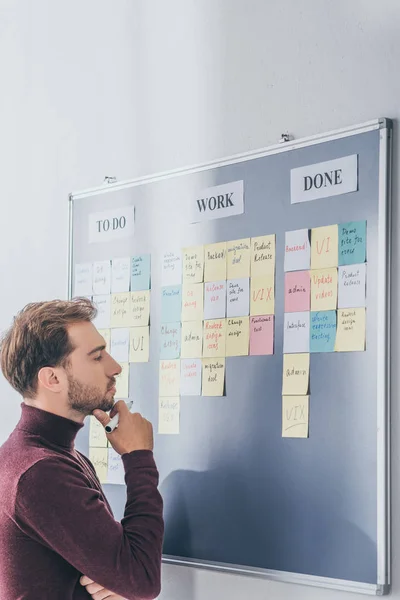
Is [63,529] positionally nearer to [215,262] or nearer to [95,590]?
[95,590]

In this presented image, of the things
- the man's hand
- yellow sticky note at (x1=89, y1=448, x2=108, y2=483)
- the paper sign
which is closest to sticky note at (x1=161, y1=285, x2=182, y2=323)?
the paper sign

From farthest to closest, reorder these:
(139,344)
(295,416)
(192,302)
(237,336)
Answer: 1. (139,344)
2. (192,302)
3. (237,336)
4. (295,416)

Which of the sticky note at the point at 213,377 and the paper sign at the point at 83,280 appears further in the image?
the paper sign at the point at 83,280

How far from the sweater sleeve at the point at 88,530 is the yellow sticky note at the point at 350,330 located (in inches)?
19.7

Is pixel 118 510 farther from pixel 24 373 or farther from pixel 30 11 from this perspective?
pixel 30 11

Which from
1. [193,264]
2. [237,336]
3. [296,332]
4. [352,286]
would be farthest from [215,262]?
[352,286]

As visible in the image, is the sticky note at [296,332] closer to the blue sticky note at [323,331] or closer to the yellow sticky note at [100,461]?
the blue sticky note at [323,331]

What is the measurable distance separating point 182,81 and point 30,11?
0.69 m

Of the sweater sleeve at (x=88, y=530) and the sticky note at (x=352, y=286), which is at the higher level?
→ the sticky note at (x=352, y=286)

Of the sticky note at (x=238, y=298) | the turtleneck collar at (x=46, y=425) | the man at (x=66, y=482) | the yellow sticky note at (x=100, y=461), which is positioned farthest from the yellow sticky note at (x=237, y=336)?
the yellow sticky note at (x=100, y=461)

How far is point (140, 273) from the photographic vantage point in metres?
2.30

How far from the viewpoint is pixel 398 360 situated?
176 centimetres

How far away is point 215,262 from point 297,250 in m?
0.24

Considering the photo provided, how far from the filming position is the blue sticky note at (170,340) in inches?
86.2
